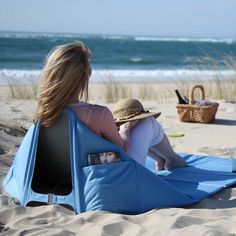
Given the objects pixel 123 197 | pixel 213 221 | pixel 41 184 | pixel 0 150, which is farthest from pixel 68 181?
pixel 0 150

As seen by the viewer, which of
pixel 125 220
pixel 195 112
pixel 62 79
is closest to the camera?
pixel 125 220

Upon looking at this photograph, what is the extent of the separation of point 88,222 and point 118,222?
20 centimetres

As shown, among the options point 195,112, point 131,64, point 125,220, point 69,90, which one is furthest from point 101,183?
point 131,64

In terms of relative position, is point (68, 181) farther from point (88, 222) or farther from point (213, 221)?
point (213, 221)

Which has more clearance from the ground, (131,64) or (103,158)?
(103,158)

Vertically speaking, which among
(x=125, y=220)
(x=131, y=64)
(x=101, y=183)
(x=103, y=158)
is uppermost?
(x=103, y=158)

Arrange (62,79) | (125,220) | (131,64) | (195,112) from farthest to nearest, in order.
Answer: (131,64)
(195,112)
(62,79)
(125,220)

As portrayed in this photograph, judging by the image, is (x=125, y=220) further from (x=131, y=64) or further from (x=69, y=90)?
(x=131, y=64)

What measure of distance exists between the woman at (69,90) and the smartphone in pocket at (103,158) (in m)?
0.12

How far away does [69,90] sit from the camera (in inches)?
130

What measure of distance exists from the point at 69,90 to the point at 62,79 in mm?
93

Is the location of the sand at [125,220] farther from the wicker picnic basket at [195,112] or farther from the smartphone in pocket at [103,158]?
the wicker picnic basket at [195,112]

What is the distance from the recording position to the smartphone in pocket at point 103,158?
3.35 metres

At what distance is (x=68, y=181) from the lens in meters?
3.67
